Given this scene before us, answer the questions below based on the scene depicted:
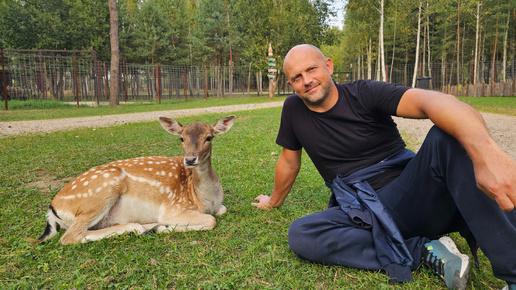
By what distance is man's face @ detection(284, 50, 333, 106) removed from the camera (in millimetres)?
2846

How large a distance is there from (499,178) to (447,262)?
2.61 feet

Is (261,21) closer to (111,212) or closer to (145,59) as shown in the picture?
(145,59)

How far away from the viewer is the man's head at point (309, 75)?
2.85 metres

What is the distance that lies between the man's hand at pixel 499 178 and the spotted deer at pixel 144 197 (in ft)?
7.57

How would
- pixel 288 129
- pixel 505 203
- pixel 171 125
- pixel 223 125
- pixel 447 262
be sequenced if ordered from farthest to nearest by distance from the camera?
pixel 223 125 → pixel 171 125 → pixel 288 129 → pixel 447 262 → pixel 505 203

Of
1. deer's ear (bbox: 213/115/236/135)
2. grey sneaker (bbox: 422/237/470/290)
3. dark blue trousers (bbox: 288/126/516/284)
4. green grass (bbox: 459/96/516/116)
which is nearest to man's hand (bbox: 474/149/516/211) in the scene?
dark blue trousers (bbox: 288/126/516/284)

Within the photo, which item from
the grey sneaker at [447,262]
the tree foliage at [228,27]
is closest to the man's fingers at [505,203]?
the grey sneaker at [447,262]

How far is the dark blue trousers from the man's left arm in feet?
0.30

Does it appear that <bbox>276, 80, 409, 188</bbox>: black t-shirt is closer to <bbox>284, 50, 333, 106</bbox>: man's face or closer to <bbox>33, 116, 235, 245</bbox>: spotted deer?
<bbox>284, 50, 333, 106</bbox>: man's face

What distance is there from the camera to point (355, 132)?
110 inches

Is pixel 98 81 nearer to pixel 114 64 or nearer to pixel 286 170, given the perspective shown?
pixel 114 64

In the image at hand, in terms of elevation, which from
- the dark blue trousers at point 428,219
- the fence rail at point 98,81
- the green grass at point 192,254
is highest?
the fence rail at point 98,81

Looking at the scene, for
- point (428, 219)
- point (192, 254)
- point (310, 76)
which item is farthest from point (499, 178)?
point (192, 254)

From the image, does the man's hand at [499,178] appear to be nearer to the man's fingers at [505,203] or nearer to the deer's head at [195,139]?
the man's fingers at [505,203]
